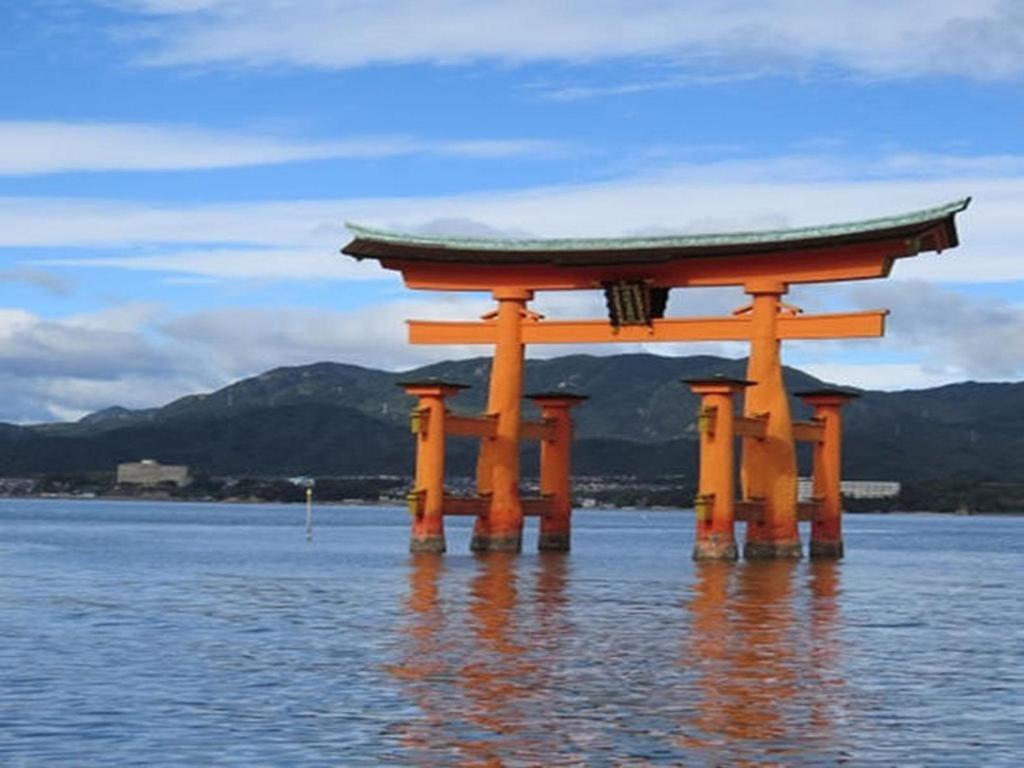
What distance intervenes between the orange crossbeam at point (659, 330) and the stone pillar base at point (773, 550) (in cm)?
687

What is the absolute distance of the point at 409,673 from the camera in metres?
26.6

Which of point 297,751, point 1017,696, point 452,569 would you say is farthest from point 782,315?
point 297,751

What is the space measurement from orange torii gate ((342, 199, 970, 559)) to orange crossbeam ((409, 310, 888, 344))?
0.15 feet

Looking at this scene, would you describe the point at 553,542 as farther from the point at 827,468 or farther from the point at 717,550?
the point at 717,550

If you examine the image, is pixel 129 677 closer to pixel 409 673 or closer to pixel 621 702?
pixel 409 673

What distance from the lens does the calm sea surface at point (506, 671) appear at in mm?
20219

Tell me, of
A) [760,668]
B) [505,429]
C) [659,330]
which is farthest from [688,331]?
[760,668]

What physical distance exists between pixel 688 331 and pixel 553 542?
38.9ft

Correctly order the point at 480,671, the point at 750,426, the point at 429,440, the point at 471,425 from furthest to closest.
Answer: the point at 471,425, the point at 429,440, the point at 750,426, the point at 480,671

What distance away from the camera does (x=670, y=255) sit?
203 ft

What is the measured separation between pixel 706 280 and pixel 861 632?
90.9 ft

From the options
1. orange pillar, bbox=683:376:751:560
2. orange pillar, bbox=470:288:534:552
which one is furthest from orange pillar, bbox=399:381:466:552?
orange pillar, bbox=683:376:751:560

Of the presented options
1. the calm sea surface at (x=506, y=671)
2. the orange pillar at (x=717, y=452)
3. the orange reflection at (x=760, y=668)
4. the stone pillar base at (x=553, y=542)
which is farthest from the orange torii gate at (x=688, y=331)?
the orange reflection at (x=760, y=668)

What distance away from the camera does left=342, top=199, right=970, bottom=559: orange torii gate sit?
2290 inches
